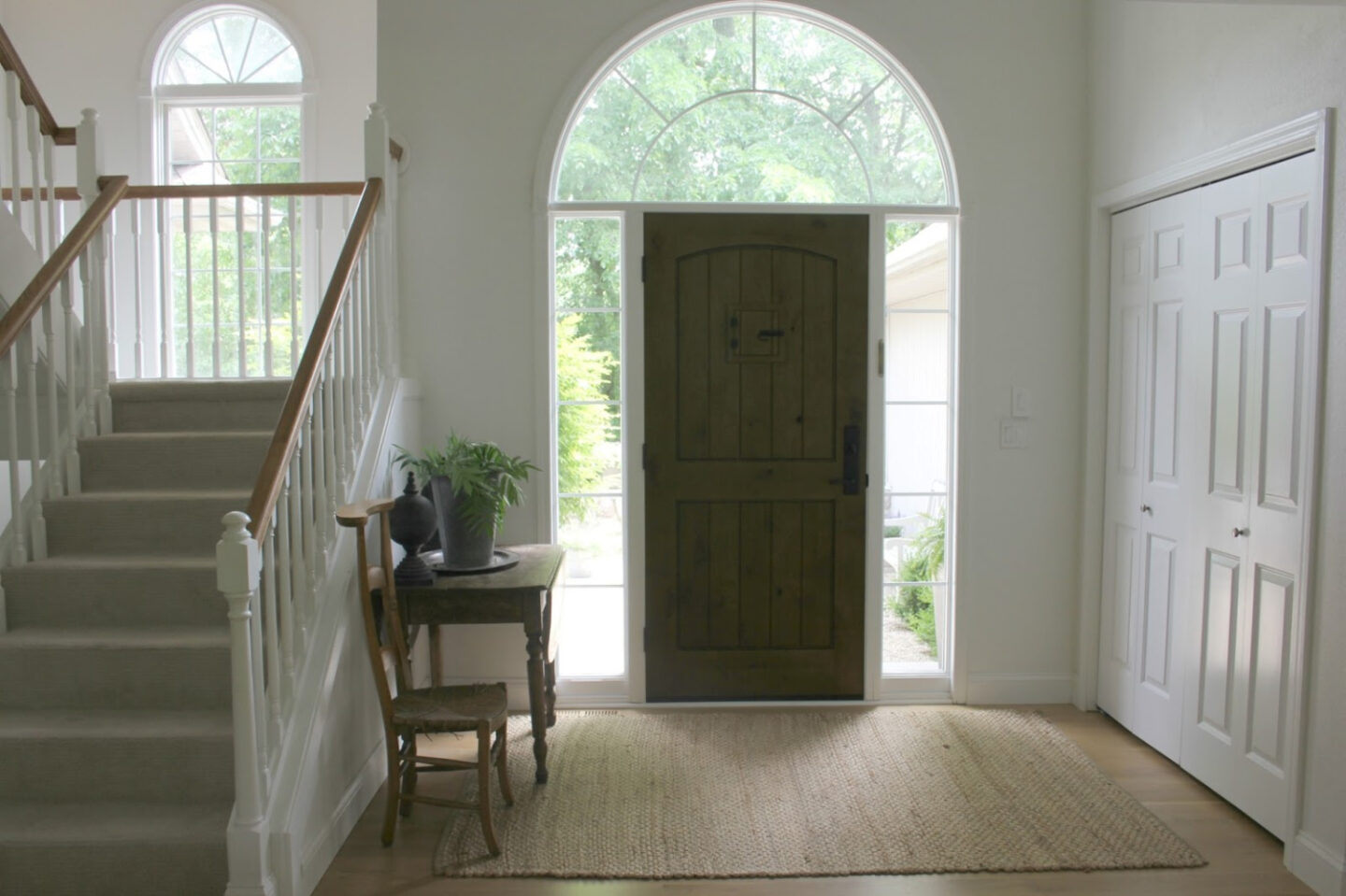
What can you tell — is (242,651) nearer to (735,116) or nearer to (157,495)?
(157,495)

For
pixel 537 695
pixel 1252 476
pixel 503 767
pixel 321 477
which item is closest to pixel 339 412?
pixel 321 477

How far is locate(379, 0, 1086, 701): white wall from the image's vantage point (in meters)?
3.98

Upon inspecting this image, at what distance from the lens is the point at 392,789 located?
9.62ft

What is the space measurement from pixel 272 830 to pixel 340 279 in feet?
5.49

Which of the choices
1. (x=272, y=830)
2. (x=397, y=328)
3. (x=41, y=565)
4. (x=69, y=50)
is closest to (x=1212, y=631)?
(x=272, y=830)

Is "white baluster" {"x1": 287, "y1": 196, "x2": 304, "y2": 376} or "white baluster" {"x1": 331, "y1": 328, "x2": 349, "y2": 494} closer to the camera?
"white baluster" {"x1": 331, "y1": 328, "x2": 349, "y2": 494}

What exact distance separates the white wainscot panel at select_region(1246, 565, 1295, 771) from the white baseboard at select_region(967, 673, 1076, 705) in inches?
43.2

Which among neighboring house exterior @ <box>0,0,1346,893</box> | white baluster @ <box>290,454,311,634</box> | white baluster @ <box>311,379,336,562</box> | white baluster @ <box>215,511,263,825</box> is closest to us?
white baluster @ <box>215,511,263,825</box>

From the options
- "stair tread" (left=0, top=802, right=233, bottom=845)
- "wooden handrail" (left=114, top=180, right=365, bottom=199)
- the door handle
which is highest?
"wooden handrail" (left=114, top=180, right=365, bottom=199)

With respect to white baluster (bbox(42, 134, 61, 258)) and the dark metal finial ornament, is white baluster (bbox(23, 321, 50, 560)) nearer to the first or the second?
white baluster (bbox(42, 134, 61, 258))

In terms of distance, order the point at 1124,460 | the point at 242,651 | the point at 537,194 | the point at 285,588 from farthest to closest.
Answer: the point at 537,194 < the point at 1124,460 < the point at 285,588 < the point at 242,651

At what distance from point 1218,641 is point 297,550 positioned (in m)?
2.94

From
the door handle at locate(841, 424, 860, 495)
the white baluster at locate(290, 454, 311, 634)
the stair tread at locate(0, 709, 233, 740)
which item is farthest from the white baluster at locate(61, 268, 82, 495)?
the door handle at locate(841, 424, 860, 495)

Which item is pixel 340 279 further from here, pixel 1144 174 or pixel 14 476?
pixel 1144 174
